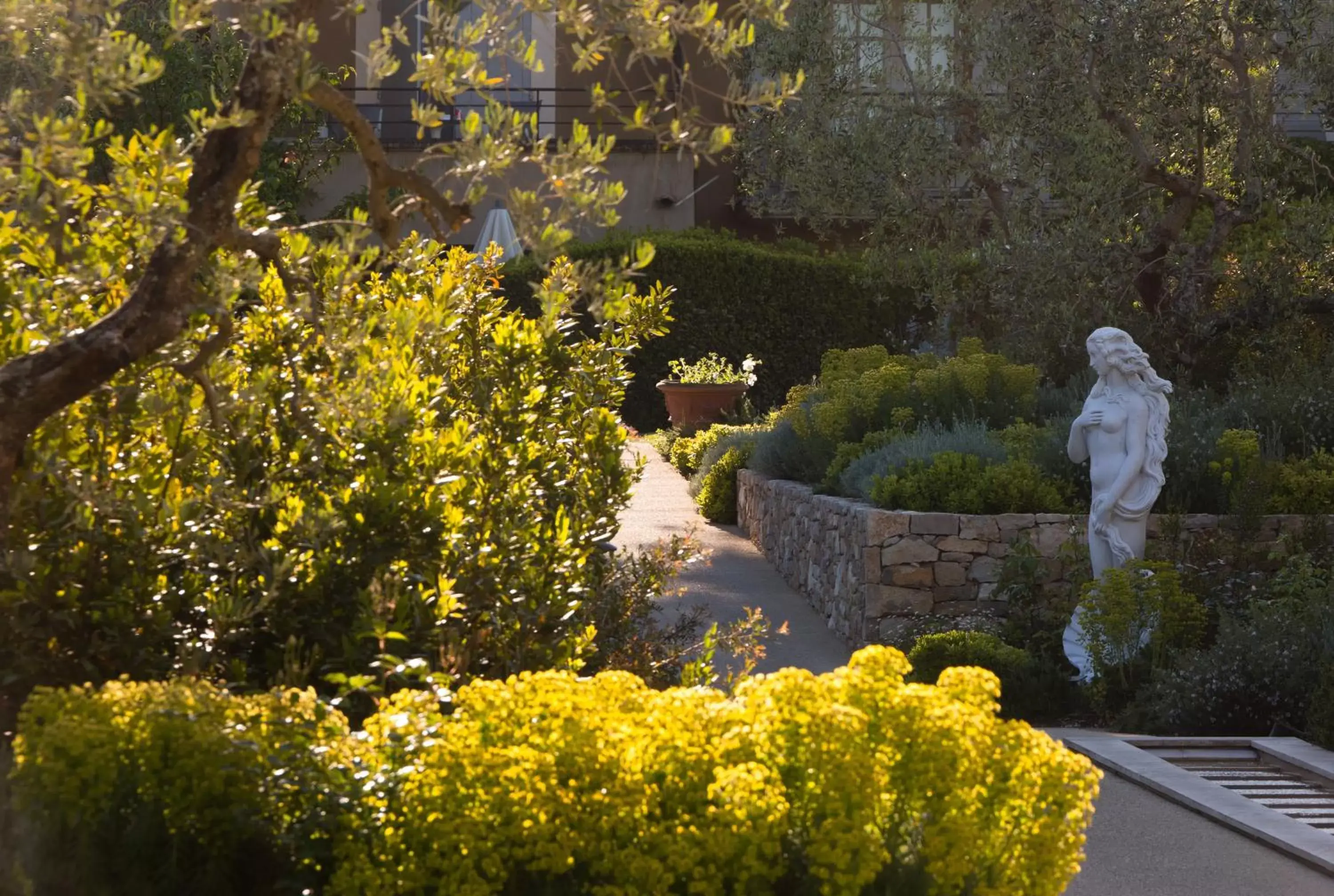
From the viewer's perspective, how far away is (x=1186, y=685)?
7727mm

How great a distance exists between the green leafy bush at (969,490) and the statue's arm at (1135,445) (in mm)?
1163

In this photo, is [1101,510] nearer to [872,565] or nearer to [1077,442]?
[1077,442]

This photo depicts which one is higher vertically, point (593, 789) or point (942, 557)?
point (593, 789)

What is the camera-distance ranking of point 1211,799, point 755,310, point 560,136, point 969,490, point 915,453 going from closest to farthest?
point 1211,799, point 969,490, point 915,453, point 755,310, point 560,136

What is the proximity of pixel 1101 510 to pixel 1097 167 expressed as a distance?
4742 millimetres

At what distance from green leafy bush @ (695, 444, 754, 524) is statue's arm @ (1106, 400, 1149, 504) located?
6.06m

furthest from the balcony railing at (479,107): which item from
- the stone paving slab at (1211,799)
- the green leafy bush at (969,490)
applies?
the stone paving slab at (1211,799)

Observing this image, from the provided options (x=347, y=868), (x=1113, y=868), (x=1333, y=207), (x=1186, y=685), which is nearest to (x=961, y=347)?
(x=1333, y=207)

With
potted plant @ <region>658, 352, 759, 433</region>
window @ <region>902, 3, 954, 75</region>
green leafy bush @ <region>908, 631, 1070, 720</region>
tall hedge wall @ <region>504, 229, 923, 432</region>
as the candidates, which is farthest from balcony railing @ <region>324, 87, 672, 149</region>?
green leafy bush @ <region>908, 631, 1070, 720</region>

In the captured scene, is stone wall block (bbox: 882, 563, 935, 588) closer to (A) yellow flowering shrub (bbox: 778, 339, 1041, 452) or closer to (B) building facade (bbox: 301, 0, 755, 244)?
(A) yellow flowering shrub (bbox: 778, 339, 1041, 452)

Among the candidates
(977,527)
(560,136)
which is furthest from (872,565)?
(560,136)

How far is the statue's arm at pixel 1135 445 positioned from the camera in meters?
8.41

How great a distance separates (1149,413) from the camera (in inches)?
333

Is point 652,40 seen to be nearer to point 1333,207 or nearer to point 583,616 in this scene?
point 583,616
